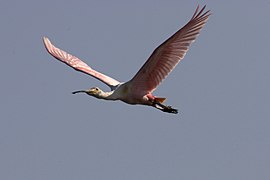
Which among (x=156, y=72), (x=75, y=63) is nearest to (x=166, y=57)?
(x=156, y=72)

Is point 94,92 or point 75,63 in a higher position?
point 75,63

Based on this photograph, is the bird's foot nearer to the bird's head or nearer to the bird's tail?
the bird's tail

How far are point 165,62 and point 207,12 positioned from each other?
171 cm

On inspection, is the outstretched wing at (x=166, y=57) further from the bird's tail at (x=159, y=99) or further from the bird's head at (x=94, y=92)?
the bird's head at (x=94, y=92)

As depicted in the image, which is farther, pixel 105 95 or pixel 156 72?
pixel 105 95

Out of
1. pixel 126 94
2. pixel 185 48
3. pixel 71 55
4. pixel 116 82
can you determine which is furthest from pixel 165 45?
pixel 71 55

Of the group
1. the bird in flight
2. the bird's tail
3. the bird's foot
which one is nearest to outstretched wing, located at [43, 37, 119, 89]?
the bird in flight

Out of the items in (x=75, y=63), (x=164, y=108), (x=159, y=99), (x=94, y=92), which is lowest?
(x=164, y=108)

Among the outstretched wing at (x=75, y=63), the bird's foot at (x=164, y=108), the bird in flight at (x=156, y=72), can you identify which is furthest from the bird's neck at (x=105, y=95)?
the bird's foot at (x=164, y=108)

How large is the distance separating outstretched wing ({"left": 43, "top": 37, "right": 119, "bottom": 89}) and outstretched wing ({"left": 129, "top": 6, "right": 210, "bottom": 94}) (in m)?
2.07

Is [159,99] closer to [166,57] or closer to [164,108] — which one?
[164,108]

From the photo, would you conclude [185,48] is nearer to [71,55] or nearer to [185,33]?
[185,33]

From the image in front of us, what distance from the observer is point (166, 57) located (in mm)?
22781

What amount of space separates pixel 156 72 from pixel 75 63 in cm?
493
